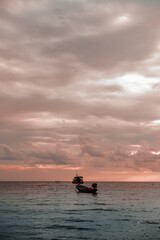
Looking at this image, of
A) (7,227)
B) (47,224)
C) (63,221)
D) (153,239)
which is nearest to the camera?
(153,239)

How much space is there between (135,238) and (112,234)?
4152 mm

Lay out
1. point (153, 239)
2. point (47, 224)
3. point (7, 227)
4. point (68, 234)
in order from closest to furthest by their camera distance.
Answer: point (153, 239)
point (68, 234)
point (7, 227)
point (47, 224)

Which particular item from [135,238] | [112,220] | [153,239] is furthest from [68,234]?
[112,220]

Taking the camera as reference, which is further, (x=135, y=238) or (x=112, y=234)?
(x=112, y=234)

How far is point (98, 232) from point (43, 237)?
9896 mm

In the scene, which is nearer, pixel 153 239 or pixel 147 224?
pixel 153 239

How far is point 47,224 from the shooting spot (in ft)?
167

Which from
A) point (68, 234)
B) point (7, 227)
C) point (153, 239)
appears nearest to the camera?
point (153, 239)

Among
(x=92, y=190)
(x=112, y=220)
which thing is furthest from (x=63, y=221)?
(x=92, y=190)

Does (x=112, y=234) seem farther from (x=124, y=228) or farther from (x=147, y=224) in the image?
(x=147, y=224)

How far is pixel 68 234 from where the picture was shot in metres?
42.1

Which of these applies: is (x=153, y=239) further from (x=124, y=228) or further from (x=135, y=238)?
(x=124, y=228)

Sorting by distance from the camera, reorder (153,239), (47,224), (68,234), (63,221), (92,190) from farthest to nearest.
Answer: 1. (92,190)
2. (63,221)
3. (47,224)
4. (68,234)
5. (153,239)

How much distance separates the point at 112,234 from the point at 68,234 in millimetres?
7219
